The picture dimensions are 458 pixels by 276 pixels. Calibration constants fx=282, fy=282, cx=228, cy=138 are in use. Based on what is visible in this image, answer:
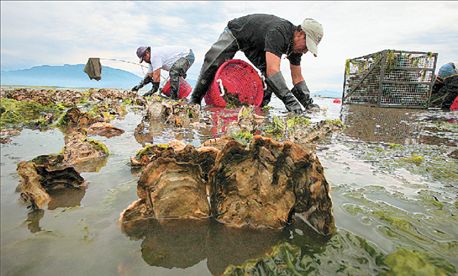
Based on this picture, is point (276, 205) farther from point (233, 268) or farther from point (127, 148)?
point (127, 148)

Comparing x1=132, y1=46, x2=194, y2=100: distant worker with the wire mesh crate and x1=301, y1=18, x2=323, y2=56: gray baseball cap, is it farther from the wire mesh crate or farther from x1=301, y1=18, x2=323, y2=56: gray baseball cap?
the wire mesh crate

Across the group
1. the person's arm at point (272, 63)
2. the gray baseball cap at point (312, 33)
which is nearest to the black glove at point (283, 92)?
the person's arm at point (272, 63)

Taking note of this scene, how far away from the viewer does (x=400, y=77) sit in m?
12.6

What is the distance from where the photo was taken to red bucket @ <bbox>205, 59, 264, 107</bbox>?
633 centimetres

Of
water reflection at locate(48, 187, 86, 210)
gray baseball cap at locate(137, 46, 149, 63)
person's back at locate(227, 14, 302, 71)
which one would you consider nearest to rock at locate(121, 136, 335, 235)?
water reflection at locate(48, 187, 86, 210)

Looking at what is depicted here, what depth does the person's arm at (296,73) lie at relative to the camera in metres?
7.60

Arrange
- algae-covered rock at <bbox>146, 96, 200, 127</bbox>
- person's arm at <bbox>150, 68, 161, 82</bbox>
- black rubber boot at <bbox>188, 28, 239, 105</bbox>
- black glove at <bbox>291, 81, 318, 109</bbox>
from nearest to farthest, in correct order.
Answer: algae-covered rock at <bbox>146, 96, 200, 127</bbox>
black rubber boot at <bbox>188, 28, 239, 105</bbox>
black glove at <bbox>291, 81, 318, 109</bbox>
person's arm at <bbox>150, 68, 161, 82</bbox>

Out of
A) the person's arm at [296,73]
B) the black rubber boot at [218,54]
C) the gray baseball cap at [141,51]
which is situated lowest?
the person's arm at [296,73]

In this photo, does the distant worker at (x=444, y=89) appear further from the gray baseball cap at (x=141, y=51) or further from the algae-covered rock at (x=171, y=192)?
the algae-covered rock at (x=171, y=192)

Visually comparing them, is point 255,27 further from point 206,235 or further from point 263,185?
point 206,235

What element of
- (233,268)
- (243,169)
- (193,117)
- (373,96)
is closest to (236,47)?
(193,117)

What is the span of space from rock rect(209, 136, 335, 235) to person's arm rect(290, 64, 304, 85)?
6.76 metres

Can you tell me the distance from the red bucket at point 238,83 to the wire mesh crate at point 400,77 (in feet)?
28.3

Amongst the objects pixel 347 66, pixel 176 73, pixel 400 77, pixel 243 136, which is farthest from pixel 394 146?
pixel 347 66
